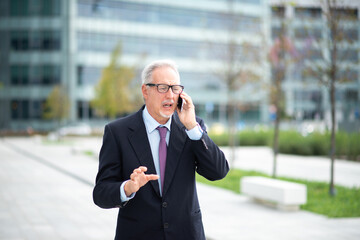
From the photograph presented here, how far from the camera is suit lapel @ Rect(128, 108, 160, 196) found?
9.82 ft

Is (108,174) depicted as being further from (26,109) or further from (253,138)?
(26,109)

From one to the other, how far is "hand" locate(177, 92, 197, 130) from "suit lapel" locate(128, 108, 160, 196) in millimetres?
302

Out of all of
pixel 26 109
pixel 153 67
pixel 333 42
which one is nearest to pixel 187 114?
pixel 153 67

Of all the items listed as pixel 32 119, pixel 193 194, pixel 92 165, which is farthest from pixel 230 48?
pixel 32 119

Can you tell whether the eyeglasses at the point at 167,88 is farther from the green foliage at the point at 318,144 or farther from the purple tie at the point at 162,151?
the green foliage at the point at 318,144

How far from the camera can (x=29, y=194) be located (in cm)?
1188

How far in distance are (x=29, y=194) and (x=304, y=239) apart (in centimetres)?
732

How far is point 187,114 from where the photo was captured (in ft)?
9.45

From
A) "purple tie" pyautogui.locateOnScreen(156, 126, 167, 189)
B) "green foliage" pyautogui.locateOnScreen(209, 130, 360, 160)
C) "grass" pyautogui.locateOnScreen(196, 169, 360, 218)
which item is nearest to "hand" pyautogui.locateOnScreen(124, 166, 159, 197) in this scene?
"purple tie" pyautogui.locateOnScreen(156, 126, 167, 189)

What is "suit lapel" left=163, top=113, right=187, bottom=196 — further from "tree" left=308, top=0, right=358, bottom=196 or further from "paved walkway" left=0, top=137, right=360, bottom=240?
"tree" left=308, top=0, right=358, bottom=196

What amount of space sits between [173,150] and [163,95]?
351 millimetres

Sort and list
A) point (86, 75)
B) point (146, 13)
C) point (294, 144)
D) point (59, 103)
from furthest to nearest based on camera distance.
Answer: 1. point (146, 13)
2. point (86, 75)
3. point (59, 103)
4. point (294, 144)

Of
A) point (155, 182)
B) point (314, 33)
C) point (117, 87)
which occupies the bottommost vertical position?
point (117, 87)

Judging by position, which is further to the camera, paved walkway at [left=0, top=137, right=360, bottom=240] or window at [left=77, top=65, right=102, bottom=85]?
window at [left=77, top=65, right=102, bottom=85]
